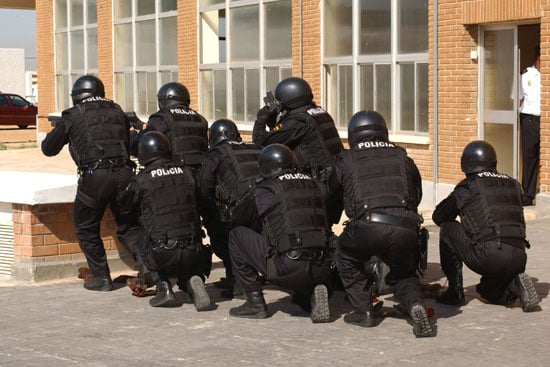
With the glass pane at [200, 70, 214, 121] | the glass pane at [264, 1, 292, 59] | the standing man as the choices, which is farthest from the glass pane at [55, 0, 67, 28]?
the standing man

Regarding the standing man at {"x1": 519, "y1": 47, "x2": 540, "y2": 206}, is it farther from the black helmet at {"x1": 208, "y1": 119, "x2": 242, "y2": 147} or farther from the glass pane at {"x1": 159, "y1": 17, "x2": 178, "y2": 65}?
the glass pane at {"x1": 159, "y1": 17, "x2": 178, "y2": 65}

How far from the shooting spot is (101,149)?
9992mm

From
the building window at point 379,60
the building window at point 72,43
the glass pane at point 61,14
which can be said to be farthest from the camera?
the glass pane at point 61,14

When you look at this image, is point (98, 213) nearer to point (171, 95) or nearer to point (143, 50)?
point (171, 95)

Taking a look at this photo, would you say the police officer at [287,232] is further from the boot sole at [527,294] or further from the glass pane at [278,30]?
the glass pane at [278,30]

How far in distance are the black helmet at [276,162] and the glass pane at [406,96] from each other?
25.4ft

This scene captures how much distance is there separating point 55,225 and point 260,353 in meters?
3.84

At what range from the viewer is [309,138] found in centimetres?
975

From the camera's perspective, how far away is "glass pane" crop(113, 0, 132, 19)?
2486 cm

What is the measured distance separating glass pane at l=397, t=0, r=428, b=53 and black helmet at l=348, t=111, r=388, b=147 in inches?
292

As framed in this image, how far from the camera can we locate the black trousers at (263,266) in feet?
27.0

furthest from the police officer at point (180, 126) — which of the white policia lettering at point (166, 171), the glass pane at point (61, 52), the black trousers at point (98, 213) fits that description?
the glass pane at point (61, 52)

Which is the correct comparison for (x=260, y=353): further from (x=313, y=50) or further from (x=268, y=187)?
(x=313, y=50)

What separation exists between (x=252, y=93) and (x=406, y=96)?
4860 mm
